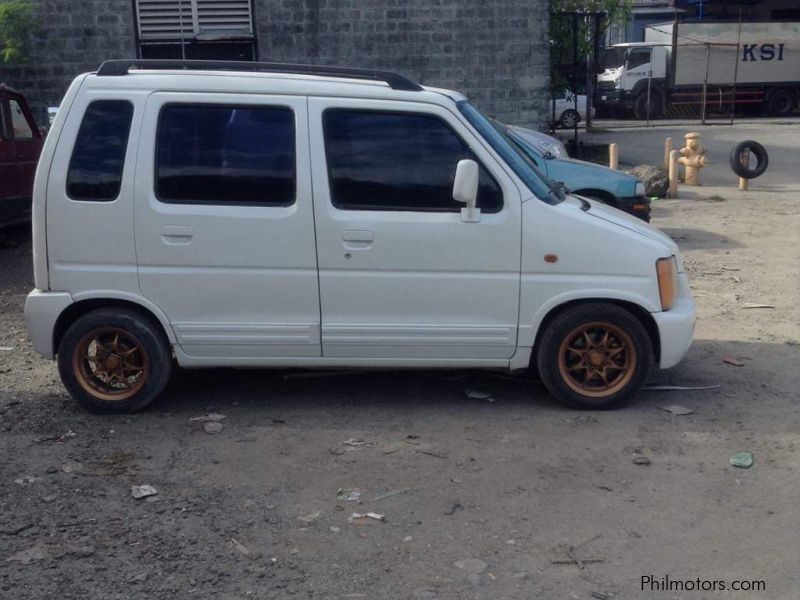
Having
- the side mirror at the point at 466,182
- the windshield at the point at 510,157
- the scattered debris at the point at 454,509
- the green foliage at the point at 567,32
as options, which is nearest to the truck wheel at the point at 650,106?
the green foliage at the point at 567,32

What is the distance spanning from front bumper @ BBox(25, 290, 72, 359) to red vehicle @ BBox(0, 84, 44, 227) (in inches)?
274

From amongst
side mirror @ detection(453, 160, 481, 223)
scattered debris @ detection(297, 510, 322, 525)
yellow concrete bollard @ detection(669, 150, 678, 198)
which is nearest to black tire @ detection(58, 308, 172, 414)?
scattered debris @ detection(297, 510, 322, 525)

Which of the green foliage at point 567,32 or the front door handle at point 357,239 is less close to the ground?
the green foliage at point 567,32

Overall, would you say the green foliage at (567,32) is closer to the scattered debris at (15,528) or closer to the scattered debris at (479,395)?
the scattered debris at (479,395)

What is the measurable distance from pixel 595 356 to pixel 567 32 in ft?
64.7

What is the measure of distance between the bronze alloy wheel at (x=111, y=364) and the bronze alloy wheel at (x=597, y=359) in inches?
100

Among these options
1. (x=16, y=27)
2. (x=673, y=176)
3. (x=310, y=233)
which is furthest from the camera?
(x=16, y=27)

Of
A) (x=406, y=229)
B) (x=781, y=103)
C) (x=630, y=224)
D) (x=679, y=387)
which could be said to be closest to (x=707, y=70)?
(x=781, y=103)

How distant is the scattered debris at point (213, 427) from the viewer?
20.0ft

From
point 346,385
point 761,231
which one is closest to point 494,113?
point 761,231

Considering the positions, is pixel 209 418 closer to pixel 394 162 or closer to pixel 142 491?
pixel 142 491

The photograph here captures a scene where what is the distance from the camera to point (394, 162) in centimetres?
606

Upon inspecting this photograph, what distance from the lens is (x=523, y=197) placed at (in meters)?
6.03

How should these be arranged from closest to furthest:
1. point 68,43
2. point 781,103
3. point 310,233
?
1. point 310,233
2. point 68,43
3. point 781,103
